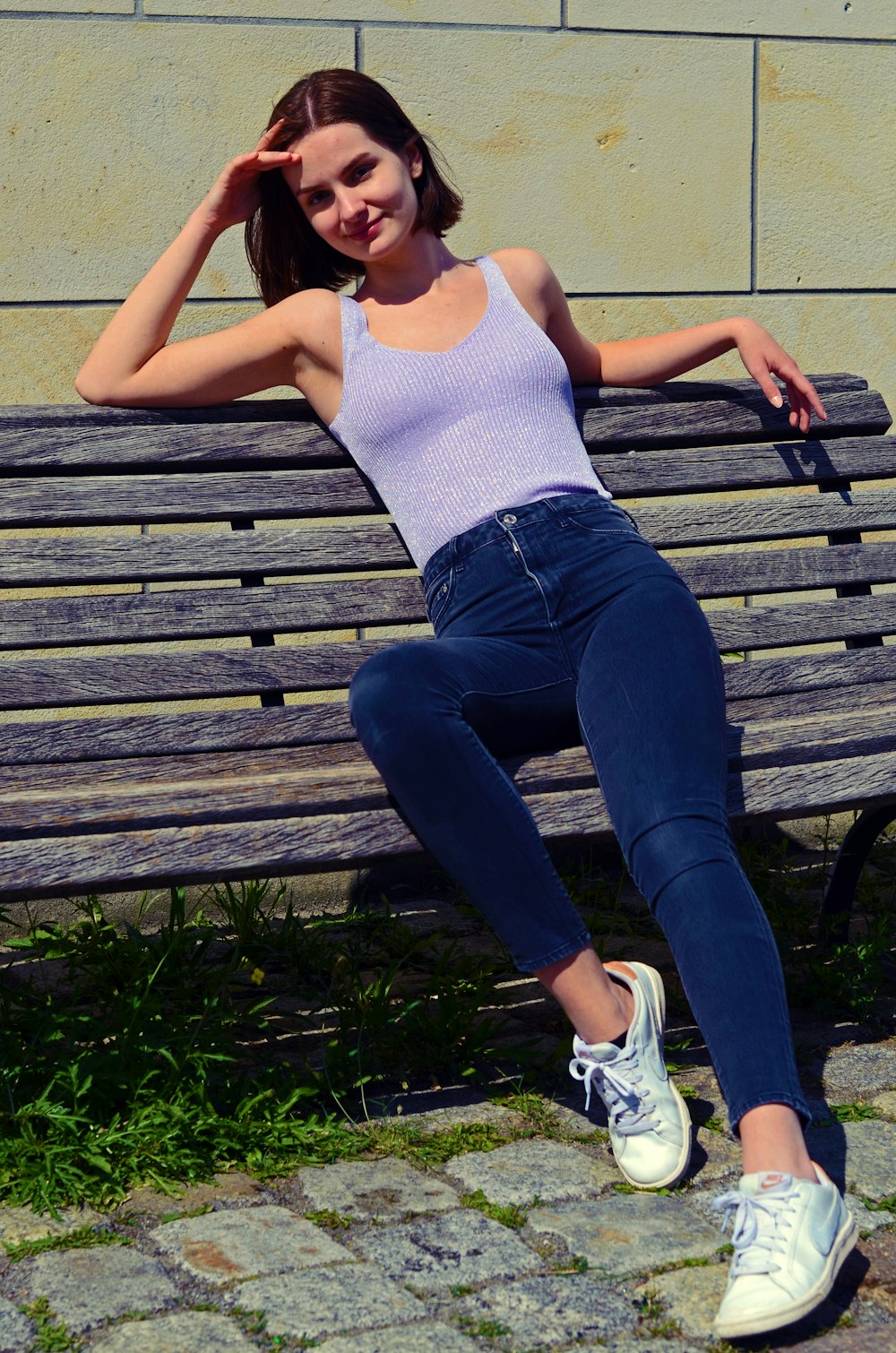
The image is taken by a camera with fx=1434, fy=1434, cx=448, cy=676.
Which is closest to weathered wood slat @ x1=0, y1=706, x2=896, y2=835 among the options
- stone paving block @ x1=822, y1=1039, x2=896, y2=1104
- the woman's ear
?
stone paving block @ x1=822, y1=1039, x2=896, y2=1104

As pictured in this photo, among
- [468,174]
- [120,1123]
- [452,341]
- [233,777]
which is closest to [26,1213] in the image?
[120,1123]

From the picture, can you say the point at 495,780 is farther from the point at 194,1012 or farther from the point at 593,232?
the point at 593,232

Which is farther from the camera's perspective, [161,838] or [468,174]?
[468,174]

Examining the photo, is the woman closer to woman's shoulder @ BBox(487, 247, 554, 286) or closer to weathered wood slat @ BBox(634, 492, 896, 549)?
woman's shoulder @ BBox(487, 247, 554, 286)

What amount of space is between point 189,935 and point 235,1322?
127 centimetres

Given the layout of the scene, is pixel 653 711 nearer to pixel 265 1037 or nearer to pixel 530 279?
pixel 265 1037

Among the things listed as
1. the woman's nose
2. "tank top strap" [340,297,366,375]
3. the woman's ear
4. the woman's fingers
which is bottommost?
"tank top strap" [340,297,366,375]

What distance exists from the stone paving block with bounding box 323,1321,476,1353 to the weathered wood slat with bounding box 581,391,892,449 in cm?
190

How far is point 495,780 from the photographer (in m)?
2.09

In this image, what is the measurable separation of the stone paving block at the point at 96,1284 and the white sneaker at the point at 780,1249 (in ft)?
2.24

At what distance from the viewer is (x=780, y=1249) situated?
1672 millimetres

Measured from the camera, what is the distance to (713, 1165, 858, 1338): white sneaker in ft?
5.35

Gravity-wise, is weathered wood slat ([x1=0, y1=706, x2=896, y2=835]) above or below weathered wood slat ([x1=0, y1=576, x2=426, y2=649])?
below

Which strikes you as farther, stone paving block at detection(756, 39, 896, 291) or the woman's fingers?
stone paving block at detection(756, 39, 896, 291)
